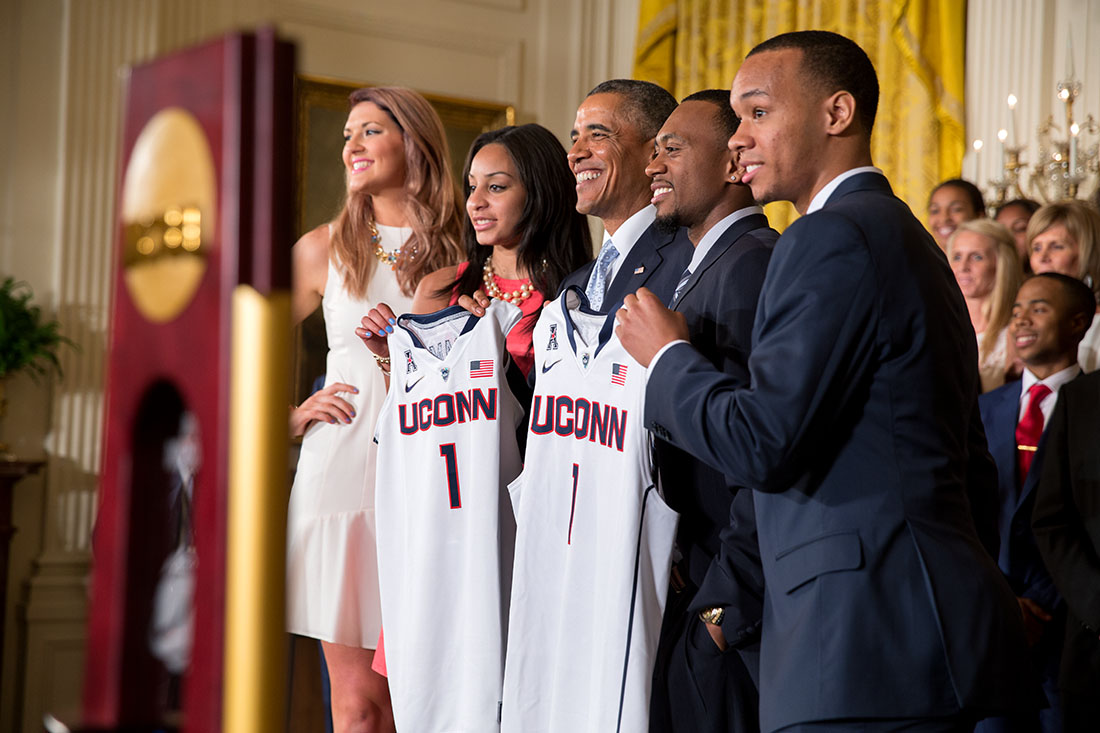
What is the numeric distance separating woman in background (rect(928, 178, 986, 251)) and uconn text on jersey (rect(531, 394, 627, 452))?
2876mm

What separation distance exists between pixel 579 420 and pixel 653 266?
1.47ft

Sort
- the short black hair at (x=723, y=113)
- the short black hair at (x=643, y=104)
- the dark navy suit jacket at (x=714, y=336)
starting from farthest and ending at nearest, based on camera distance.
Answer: the short black hair at (x=643, y=104) → the short black hair at (x=723, y=113) → the dark navy suit jacket at (x=714, y=336)

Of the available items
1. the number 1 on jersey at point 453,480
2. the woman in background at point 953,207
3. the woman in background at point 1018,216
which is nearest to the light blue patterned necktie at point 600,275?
the number 1 on jersey at point 453,480

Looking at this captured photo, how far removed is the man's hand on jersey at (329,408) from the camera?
2.88 m

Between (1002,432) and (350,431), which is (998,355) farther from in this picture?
(350,431)

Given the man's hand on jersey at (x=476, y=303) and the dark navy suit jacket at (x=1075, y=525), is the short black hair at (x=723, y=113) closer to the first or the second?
the man's hand on jersey at (x=476, y=303)

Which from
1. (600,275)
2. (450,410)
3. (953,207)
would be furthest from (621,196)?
(953,207)

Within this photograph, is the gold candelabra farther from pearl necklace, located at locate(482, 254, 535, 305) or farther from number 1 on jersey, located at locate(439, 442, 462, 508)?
number 1 on jersey, located at locate(439, 442, 462, 508)

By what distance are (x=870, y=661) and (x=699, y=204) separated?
1.04 metres

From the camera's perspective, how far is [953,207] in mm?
4566

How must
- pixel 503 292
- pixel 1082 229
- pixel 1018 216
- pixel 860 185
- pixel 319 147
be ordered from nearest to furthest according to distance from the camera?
pixel 860 185, pixel 503 292, pixel 1082 229, pixel 1018 216, pixel 319 147

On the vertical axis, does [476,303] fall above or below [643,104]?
below

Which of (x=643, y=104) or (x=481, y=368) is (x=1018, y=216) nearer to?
(x=643, y=104)

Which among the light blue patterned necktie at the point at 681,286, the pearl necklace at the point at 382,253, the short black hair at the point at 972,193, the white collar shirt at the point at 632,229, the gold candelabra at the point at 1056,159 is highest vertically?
the gold candelabra at the point at 1056,159
